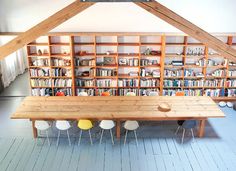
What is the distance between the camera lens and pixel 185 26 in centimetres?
403

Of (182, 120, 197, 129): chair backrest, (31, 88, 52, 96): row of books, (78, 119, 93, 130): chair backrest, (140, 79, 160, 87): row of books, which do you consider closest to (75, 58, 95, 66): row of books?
(31, 88, 52, 96): row of books

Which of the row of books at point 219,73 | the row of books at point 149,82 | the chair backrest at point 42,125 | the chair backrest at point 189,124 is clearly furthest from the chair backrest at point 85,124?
the row of books at point 219,73

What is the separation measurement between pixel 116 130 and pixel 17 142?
2.46m

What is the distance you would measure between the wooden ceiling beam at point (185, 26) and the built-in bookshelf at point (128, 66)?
167 inches

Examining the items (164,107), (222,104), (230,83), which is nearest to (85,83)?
(164,107)

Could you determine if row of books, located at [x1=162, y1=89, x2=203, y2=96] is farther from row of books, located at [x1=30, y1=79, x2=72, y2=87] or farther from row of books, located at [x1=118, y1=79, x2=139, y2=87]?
row of books, located at [x1=30, y1=79, x2=72, y2=87]

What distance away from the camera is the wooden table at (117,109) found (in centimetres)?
653

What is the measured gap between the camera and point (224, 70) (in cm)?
877

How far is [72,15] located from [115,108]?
337cm

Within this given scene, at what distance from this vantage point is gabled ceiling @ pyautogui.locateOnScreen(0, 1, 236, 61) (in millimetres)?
3834

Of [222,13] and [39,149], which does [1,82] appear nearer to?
[39,149]

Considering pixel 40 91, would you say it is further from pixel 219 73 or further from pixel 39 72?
pixel 219 73

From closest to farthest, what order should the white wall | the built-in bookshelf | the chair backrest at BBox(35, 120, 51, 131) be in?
the chair backrest at BBox(35, 120, 51, 131) → the white wall → the built-in bookshelf

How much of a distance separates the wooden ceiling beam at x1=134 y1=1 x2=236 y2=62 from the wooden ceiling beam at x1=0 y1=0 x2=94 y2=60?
0.83m
